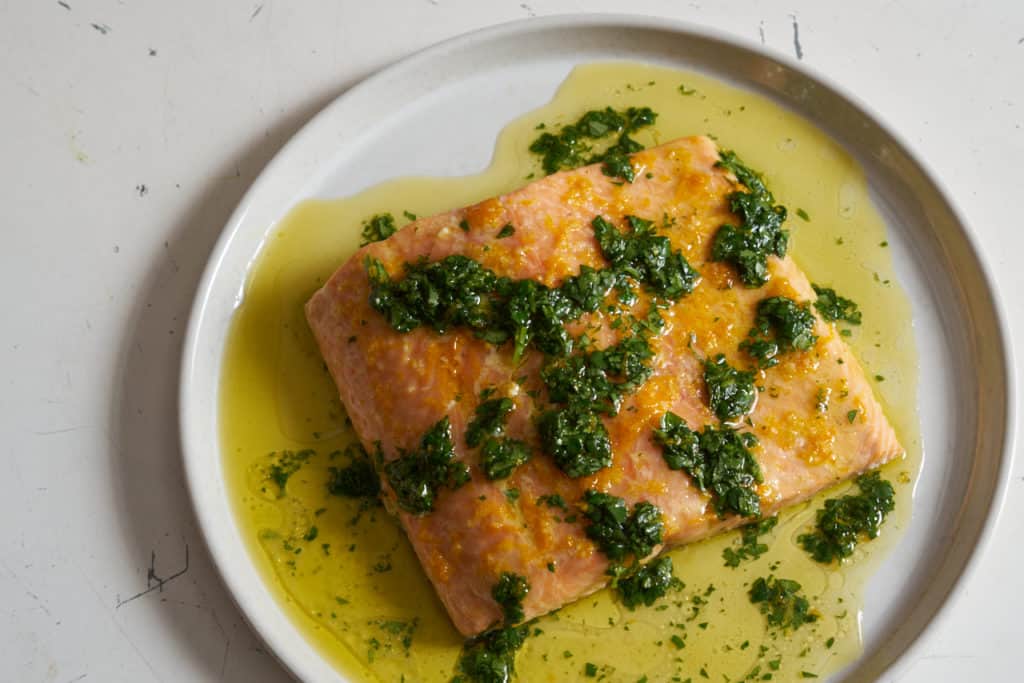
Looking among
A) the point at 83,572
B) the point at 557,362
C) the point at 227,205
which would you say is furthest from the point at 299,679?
the point at 227,205

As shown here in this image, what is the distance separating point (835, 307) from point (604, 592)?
1.71m

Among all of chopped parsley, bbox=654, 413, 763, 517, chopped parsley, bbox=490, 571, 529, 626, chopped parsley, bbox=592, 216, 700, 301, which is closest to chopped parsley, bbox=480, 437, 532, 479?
chopped parsley, bbox=490, 571, 529, 626

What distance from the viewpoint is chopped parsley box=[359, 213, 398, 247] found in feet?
14.7

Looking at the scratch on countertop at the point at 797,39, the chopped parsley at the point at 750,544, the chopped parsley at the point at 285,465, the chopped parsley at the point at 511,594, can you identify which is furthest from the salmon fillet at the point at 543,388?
the scratch on countertop at the point at 797,39

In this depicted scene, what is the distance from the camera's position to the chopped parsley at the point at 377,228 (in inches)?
176

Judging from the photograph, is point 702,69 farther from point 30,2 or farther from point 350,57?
point 30,2

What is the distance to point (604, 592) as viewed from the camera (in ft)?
13.5

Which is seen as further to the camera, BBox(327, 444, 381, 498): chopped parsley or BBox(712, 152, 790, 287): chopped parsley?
BBox(327, 444, 381, 498): chopped parsley

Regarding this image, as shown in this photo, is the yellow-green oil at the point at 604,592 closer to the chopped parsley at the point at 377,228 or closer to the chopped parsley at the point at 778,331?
→ the chopped parsley at the point at 377,228

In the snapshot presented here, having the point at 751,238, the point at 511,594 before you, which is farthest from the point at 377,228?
the point at 511,594

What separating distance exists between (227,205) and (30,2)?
5.09 ft

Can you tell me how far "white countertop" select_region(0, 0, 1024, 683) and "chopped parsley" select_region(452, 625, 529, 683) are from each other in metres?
0.90

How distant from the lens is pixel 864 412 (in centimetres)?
398

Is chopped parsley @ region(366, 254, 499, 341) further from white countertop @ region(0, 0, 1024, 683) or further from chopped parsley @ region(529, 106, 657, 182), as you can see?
white countertop @ region(0, 0, 1024, 683)
